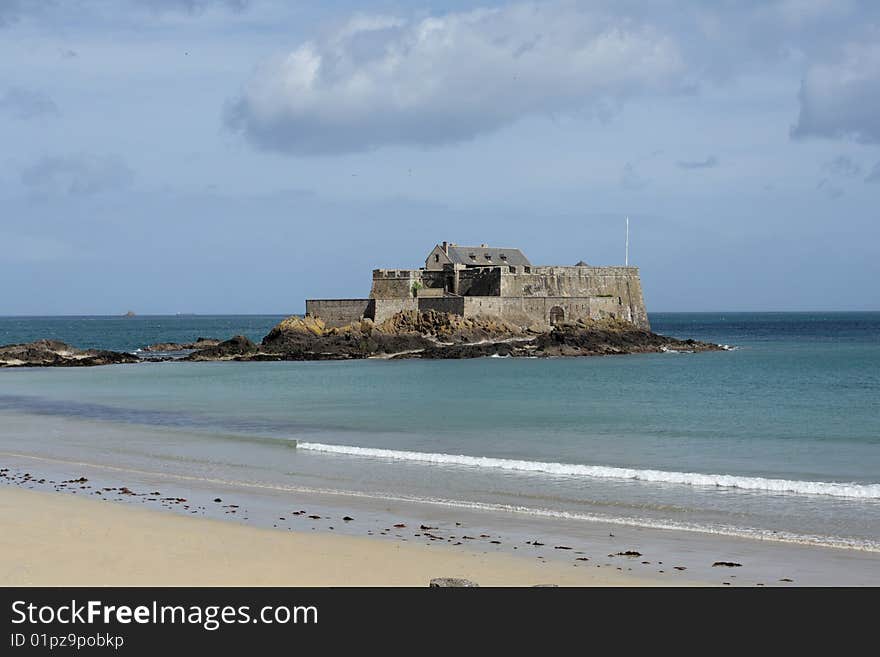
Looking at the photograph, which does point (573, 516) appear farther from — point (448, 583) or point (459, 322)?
point (459, 322)

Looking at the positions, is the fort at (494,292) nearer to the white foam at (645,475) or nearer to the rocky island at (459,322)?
the rocky island at (459,322)

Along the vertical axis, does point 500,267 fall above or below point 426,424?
above

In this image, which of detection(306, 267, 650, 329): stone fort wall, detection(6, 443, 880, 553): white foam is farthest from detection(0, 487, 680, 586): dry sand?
detection(306, 267, 650, 329): stone fort wall

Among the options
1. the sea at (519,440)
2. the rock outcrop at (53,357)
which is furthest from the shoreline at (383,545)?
the rock outcrop at (53,357)

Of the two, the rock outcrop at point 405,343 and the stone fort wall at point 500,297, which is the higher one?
the stone fort wall at point 500,297

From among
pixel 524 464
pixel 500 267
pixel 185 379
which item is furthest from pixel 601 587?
pixel 500 267

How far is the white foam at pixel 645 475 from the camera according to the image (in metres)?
12.4

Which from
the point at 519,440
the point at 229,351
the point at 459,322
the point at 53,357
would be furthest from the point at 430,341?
the point at 519,440

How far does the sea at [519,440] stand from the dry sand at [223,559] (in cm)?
233
